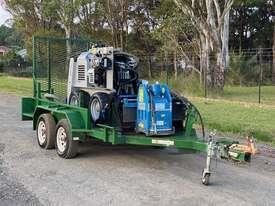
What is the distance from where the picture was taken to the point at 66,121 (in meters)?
9.23

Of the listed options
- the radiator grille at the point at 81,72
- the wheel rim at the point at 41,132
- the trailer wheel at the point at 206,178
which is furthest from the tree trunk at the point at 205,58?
→ the trailer wheel at the point at 206,178

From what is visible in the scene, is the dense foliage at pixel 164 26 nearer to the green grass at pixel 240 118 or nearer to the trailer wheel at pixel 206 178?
the green grass at pixel 240 118

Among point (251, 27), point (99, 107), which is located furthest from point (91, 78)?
point (251, 27)

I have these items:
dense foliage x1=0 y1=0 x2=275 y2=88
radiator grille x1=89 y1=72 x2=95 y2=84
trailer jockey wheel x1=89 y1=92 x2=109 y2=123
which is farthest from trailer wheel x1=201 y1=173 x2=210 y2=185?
dense foliage x1=0 y1=0 x2=275 y2=88

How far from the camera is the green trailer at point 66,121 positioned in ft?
25.2

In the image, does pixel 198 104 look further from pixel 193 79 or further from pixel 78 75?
pixel 78 75

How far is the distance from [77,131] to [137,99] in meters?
1.25

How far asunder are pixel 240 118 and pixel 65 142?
7229 millimetres

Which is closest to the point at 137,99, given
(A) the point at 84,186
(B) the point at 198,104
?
(A) the point at 84,186

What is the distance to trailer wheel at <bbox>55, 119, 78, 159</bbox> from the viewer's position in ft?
29.8

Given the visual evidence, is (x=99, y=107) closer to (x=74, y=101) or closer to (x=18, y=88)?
(x=74, y=101)

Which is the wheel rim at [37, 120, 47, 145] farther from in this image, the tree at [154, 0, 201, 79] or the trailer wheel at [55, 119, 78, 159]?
the tree at [154, 0, 201, 79]

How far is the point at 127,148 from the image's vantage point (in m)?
10.2

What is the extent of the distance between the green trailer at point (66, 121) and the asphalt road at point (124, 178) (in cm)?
39
